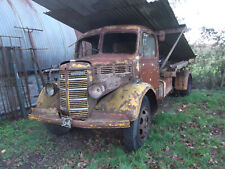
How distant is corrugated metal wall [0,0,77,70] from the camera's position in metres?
5.91

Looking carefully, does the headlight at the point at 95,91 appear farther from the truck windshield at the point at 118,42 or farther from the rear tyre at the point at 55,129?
the rear tyre at the point at 55,129

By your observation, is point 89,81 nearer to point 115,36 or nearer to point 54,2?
point 115,36

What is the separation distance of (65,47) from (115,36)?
14.8 feet

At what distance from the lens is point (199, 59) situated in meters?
9.23

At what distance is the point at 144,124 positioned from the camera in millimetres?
3684

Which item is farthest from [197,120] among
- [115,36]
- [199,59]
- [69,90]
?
[199,59]

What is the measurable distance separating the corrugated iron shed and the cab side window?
1.67 ft

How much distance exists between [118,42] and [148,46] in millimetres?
765

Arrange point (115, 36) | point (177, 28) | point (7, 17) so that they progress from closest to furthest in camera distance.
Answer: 1. point (115, 36)
2. point (177, 28)
3. point (7, 17)

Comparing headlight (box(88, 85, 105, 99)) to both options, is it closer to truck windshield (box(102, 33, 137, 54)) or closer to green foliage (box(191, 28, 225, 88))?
truck windshield (box(102, 33, 137, 54))

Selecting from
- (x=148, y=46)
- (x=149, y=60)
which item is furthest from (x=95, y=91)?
(x=148, y=46)

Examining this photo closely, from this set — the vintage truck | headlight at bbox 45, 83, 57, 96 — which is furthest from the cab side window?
headlight at bbox 45, 83, 57, 96

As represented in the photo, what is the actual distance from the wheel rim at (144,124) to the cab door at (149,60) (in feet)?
2.74

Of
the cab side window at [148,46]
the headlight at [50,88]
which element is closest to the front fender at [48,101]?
the headlight at [50,88]
